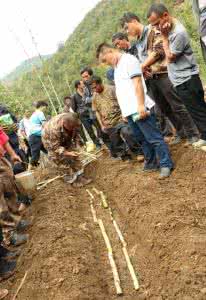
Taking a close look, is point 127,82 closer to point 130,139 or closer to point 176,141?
point 176,141

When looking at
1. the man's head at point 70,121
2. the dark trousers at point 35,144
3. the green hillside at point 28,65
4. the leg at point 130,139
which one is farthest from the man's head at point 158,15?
the green hillside at point 28,65

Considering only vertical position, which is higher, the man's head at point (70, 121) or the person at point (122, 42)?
the person at point (122, 42)

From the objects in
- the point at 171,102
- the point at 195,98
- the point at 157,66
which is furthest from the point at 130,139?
the point at 195,98

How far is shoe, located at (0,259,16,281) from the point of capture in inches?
172

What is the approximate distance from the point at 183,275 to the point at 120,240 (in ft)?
4.43

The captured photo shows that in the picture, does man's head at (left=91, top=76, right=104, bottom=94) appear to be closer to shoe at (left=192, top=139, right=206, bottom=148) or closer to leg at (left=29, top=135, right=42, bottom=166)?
leg at (left=29, top=135, right=42, bottom=166)

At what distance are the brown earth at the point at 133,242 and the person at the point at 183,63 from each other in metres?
0.66

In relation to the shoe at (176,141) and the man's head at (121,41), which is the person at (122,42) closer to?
the man's head at (121,41)

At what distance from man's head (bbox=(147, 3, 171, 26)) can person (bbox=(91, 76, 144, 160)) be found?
2207 millimetres

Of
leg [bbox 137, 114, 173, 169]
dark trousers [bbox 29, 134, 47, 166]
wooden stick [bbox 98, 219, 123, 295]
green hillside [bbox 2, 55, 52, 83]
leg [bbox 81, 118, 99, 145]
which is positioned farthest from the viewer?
green hillside [bbox 2, 55, 52, 83]

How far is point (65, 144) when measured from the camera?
23.2 feet

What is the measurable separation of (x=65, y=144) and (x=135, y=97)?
2215 mm

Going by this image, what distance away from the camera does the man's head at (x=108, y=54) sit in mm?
5156

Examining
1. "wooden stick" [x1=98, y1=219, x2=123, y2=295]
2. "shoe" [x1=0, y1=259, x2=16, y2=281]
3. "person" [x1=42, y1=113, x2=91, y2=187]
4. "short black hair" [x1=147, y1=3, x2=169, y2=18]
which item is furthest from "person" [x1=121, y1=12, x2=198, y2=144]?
"shoe" [x1=0, y1=259, x2=16, y2=281]
